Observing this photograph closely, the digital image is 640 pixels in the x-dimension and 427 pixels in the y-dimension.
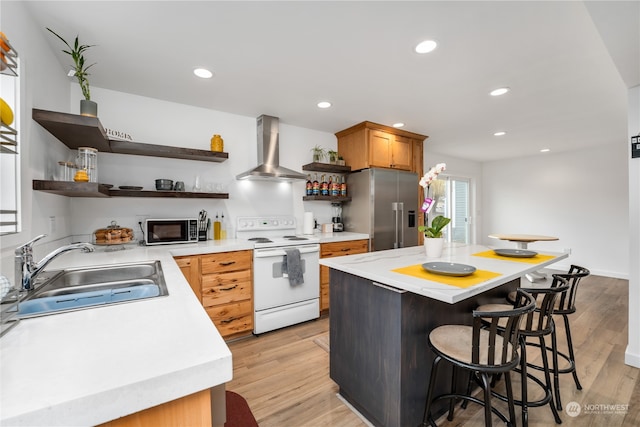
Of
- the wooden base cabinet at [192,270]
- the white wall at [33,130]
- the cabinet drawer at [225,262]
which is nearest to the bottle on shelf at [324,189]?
the cabinet drawer at [225,262]

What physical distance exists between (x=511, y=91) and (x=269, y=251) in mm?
2872

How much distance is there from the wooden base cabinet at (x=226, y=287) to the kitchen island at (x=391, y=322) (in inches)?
45.1

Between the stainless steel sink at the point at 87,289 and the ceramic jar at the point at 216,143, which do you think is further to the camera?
the ceramic jar at the point at 216,143

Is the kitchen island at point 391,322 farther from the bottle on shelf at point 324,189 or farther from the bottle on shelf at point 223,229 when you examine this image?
the bottle on shelf at point 324,189

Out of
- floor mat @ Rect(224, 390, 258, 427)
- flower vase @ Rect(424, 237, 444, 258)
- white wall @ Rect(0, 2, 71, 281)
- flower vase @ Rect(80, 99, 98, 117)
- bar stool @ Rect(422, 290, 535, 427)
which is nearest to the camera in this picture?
bar stool @ Rect(422, 290, 535, 427)

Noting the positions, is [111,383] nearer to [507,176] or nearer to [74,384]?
[74,384]

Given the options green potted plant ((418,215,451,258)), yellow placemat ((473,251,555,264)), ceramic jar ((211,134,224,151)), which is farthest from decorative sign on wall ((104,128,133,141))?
yellow placemat ((473,251,555,264))

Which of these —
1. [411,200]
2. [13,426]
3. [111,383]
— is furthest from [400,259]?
[411,200]

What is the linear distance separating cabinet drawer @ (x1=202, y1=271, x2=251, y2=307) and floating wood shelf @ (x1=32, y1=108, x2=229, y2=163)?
1241 millimetres

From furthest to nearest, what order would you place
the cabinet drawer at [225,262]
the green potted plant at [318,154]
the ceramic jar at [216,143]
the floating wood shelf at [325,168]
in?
the green potted plant at [318,154], the floating wood shelf at [325,168], the ceramic jar at [216,143], the cabinet drawer at [225,262]

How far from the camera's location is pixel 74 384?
0.53 m

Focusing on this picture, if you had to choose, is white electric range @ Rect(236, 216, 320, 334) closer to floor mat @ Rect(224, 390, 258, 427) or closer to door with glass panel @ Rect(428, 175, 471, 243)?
floor mat @ Rect(224, 390, 258, 427)

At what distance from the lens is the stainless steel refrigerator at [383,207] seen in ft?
12.0

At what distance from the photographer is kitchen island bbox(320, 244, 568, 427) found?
4.58ft
